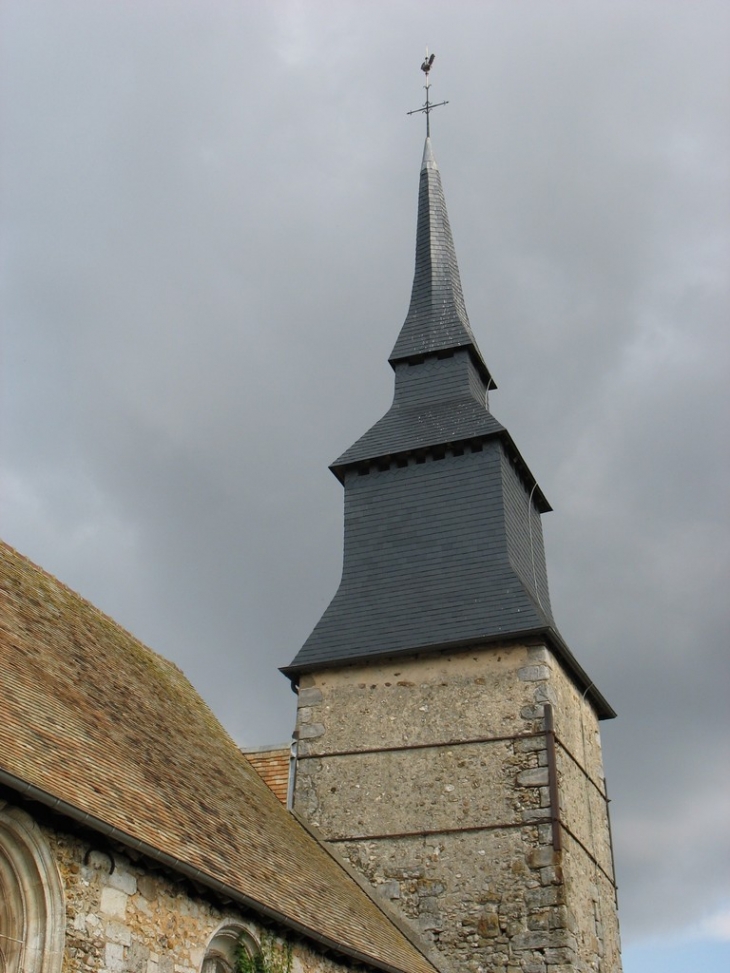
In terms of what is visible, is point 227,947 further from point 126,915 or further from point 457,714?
point 457,714

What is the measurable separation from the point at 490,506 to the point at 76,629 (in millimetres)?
6358

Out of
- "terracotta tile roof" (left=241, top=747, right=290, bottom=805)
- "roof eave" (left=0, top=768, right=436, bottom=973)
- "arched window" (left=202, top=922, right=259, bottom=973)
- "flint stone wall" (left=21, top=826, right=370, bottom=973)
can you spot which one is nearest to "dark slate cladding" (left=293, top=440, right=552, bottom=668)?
"terracotta tile roof" (left=241, top=747, right=290, bottom=805)

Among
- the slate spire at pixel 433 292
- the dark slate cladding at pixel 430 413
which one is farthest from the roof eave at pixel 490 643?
the slate spire at pixel 433 292

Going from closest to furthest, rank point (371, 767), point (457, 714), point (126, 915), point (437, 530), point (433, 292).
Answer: point (126, 915), point (457, 714), point (371, 767), point (437, 530), point (433, 292)

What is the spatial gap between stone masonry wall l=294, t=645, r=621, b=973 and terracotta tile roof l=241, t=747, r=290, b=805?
235 mm

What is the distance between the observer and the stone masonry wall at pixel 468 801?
12.2 m

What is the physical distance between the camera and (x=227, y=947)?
28.5ft

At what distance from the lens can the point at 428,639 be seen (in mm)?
14055

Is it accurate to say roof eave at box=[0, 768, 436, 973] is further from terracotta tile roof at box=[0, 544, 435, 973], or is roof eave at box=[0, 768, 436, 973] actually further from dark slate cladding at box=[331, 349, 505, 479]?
dark slate cladding at box=[331, 349, 505, 479]

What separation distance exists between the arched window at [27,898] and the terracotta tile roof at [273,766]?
269 inches

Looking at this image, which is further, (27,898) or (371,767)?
(371,767)

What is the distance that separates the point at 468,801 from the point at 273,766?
2.60 m

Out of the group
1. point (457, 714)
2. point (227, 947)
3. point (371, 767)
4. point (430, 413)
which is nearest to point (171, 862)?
point (227, 947)

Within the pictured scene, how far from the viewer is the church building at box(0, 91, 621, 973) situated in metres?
→ 7.40
